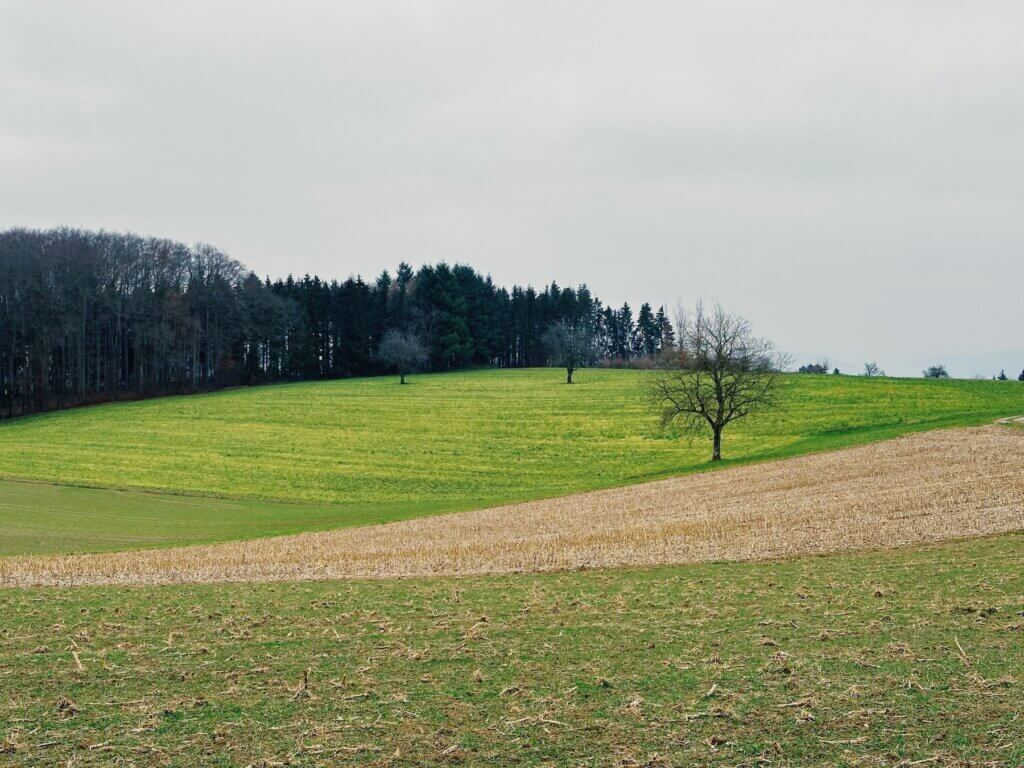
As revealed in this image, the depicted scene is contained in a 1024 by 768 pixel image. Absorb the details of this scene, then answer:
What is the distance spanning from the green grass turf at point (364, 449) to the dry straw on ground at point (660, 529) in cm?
689

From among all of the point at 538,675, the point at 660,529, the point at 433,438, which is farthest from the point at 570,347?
the point at 538,675

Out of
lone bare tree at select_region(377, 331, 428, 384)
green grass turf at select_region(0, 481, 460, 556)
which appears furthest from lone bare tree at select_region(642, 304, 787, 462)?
lone bare tree at select_region(377, 331, 428, 384)

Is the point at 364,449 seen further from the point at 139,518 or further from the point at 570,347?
the point at 570,347

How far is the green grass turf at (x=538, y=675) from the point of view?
28.0 feet

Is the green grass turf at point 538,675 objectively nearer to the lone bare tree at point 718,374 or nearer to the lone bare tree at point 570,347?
the lone bare tree at point 718,374

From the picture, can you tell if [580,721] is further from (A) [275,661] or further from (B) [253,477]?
(B) [253,477]

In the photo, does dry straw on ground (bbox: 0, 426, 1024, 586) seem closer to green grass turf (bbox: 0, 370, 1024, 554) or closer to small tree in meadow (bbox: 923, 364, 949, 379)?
green grass turf (bbox: 0, 370, 1024, 554)

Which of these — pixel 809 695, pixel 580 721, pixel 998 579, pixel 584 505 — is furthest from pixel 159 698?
pixel 584 505

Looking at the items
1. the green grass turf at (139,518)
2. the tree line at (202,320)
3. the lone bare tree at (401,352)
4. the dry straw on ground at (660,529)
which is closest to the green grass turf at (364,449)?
the green grass turf at (139,518)

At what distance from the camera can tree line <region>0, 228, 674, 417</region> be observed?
95.0 meters

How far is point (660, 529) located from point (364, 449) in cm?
3824

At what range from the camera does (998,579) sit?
1509cm

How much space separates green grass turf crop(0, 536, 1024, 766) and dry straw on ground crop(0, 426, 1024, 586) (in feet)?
13.2

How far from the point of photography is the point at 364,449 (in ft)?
203
